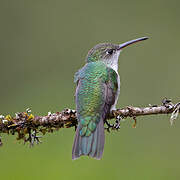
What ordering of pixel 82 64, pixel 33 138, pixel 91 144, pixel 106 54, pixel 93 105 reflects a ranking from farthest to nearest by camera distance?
→ pixel 82 64
pixel 106 54
pixel 93 105
pixel 91 144
pixel 33 138

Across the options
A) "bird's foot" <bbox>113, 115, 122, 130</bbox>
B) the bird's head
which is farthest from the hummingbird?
the bird's head

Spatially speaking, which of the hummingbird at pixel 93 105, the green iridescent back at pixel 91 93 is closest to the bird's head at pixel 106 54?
the hummingbird at pixel 93 105

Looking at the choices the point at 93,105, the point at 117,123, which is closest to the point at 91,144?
the point at 117,123

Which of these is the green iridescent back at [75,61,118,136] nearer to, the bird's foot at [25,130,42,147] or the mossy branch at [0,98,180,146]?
the mossy branch at [0,98,180,146]

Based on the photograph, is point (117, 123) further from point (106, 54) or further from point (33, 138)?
point (106, 54)

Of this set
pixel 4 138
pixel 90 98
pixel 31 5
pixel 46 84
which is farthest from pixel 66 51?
pixel 90 98

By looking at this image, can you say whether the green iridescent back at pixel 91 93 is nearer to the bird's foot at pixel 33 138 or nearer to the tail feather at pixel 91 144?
the tail feather at pixel 91 144

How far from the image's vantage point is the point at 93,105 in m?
5.00

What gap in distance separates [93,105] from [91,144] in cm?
49

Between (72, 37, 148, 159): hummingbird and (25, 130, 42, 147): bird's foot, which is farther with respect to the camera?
(72, 37, 148, 159): hummingbird

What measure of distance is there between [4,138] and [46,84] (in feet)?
6.70

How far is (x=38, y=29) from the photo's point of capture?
11117mm

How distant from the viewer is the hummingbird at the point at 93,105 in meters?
4.74

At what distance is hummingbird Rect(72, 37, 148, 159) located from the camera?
474cm
